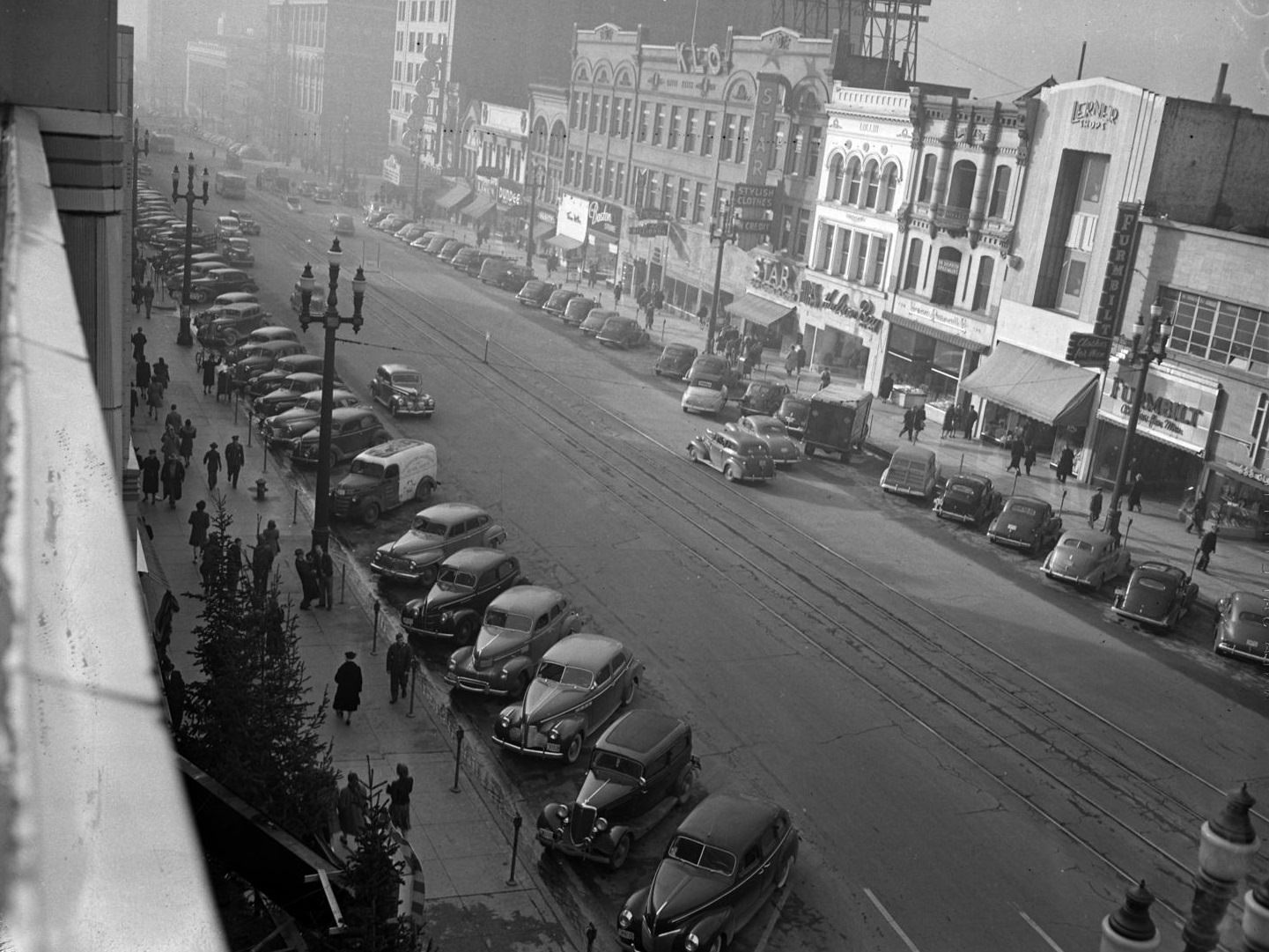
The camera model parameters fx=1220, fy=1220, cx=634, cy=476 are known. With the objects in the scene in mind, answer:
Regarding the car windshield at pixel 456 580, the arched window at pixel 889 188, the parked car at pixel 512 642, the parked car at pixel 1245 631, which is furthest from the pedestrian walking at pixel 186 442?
the arched window at pixel 889 188

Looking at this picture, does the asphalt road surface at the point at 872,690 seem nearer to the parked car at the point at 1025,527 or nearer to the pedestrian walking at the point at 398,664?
the parked car at the point at 1025,527

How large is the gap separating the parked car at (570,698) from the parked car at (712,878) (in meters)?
3.36

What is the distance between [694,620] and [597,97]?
5957 centimetres

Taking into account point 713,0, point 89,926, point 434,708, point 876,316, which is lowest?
point 434,708

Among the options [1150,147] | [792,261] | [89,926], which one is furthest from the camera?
[792,261]

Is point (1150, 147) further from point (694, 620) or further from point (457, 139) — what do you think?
point (457, 139)

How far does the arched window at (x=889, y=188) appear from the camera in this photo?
50.4m

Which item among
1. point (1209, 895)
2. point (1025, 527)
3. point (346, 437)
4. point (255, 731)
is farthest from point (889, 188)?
point (1209, 895)

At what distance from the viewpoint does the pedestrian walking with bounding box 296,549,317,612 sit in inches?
894

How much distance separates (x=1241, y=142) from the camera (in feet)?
126

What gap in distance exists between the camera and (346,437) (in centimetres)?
3231

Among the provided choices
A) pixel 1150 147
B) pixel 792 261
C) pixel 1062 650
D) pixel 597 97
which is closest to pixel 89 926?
pixel 1062 650

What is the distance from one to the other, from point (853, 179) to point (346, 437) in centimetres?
2960

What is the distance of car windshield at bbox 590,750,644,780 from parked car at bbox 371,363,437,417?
23.1 meters
